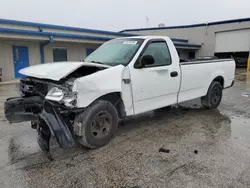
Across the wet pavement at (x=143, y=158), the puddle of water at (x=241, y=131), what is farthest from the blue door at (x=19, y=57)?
the puddle of water at (x=241, y=131)

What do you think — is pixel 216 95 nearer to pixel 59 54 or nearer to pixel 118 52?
pixel 118 52

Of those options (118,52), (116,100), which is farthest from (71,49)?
(116,100)

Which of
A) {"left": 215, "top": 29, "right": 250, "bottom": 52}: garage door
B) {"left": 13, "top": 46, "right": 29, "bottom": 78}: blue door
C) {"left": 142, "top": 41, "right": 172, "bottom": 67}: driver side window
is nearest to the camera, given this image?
{"left": 142, "top": 41, "right": 172, "bottom": 67}: driver side window

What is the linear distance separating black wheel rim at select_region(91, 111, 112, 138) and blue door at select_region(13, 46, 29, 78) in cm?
1339

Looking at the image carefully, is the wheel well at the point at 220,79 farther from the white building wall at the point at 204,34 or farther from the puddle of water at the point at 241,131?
the white building wall at the point at 204,34

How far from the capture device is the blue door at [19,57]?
15438 mm

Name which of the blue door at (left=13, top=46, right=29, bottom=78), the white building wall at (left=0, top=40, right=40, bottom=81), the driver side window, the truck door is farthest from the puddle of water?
the white building wall at (left=0, top=40, right=40, bottom=81)

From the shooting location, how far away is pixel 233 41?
25234 millimetres

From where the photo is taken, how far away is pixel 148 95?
4496 mm

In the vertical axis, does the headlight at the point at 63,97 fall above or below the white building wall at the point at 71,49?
below

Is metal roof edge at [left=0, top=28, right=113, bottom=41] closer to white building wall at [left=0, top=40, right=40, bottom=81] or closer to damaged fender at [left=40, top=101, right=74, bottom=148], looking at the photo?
white building wall at [left=0, top=40, right=40, bottom=81]

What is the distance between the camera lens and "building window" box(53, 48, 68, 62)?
17.4m

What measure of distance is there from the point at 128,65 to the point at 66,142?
176cm

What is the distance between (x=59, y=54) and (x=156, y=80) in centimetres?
1450
